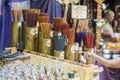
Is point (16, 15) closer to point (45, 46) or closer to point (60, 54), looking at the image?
point (45, 46)

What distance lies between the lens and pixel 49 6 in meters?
3.89

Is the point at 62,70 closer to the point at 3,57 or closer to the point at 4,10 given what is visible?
the point at 3,57

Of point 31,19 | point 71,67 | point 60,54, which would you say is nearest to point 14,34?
point 31,19

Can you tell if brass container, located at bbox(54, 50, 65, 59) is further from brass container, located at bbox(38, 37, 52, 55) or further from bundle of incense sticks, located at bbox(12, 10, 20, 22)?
bundle of incense sticks, located at bbox(12, 10, 20, 22)

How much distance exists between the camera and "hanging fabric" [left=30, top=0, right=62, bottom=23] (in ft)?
12.7

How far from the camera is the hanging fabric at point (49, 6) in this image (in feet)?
12.7

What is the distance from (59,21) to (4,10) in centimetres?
67

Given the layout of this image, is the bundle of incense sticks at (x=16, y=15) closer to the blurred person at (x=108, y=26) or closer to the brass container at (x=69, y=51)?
the brass container at (x=69, y=51)

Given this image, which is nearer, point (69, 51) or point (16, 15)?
point (69, 51)

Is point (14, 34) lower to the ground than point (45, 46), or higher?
higher

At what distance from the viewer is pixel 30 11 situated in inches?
109

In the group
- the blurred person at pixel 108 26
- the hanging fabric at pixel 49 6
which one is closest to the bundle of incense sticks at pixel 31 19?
the hanging fabric at pixel 49 6

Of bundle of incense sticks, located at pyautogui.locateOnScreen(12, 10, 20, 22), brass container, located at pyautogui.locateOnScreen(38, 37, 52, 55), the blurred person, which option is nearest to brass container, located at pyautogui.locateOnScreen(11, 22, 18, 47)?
bundle of incense sticks, located at pyautogui.locateOnScreen(12, 10, 20, 22)

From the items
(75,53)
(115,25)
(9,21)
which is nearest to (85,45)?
(75,53)
